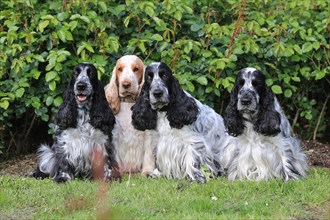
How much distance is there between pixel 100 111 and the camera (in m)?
8.40

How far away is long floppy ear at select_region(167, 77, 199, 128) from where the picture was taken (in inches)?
335

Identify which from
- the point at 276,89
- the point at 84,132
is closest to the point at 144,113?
the point at 84,132

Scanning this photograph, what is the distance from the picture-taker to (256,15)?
1027 centimetres

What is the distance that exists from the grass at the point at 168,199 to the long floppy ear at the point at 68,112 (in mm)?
660

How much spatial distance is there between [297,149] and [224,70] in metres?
1.93

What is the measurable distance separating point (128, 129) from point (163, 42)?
4.93ft

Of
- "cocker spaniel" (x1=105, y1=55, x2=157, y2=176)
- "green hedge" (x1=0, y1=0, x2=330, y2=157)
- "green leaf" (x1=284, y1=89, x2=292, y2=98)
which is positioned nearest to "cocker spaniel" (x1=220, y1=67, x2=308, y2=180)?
"cocker spaniel" (x1=105, y1=55, x2=157, y2=176)

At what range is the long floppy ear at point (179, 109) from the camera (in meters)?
8.51

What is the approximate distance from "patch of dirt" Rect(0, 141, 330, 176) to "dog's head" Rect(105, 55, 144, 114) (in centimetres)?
165

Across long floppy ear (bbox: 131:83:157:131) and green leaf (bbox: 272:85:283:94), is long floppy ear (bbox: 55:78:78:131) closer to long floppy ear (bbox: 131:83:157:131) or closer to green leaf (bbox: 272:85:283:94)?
long floppy ear (bbox: 131:83:157:131)

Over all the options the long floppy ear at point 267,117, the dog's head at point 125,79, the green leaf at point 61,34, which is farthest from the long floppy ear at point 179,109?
the green leaf at point 61,34

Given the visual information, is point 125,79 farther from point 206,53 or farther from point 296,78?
point 296,78

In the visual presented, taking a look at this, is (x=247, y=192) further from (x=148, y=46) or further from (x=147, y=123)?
(x=148, y=46)

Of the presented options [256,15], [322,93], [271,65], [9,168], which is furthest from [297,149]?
[9,168]
